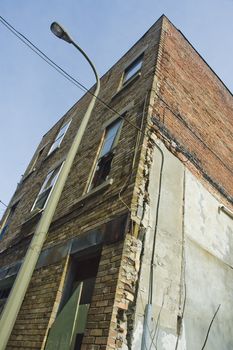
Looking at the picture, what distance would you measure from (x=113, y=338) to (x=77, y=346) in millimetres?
781

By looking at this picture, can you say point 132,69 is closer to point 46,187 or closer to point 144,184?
point 46,187

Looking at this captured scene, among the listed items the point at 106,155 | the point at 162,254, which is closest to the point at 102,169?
the point at 106,155

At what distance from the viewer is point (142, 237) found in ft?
13.6

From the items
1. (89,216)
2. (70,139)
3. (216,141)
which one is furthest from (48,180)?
(216,141)

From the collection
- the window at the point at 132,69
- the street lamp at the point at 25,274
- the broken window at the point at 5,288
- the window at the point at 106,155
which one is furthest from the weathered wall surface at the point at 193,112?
the broken window at the point at 5,288

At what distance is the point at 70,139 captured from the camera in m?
10.0

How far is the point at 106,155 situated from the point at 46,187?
134 inches

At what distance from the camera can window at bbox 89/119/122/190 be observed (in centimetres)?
620

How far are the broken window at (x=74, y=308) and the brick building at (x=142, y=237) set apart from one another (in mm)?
17

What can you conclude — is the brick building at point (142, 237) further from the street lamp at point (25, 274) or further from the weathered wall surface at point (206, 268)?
the street lamp at point (25, 274)

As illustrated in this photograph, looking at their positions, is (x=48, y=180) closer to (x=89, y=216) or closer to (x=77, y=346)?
(x=89, y=216)

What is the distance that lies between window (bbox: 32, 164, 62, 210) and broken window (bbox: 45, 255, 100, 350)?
3.96 m

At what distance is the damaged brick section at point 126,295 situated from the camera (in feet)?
11.0

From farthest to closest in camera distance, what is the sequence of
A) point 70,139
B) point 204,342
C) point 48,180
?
point 70,139 → point 48,180 → point 204,342
